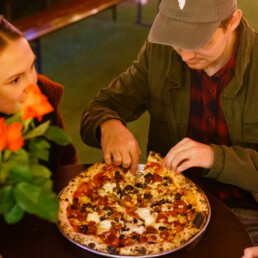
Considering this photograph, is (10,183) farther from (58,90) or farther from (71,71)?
(71,71)

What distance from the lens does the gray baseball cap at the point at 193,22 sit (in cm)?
168

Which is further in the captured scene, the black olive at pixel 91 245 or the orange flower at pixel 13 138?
the black olive at pixel 91 245

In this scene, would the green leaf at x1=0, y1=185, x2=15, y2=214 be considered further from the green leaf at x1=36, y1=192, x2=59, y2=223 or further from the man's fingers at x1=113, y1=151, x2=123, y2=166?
the man's fingers at x1=113, y1=151, x2=123, y2=166

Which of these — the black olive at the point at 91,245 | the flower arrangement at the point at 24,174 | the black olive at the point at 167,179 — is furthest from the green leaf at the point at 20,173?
the black olive at the point at 167,179

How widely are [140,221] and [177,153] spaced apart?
0.30 m

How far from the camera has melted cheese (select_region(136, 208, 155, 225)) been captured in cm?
159

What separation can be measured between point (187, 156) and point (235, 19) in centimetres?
61

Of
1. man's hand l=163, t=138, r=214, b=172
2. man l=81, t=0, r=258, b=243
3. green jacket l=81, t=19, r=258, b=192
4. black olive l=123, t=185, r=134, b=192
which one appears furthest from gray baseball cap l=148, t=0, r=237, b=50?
black olive l=123, t=185, r=134, b=192

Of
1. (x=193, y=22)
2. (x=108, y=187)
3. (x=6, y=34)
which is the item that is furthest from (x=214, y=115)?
(x=6, y=34)

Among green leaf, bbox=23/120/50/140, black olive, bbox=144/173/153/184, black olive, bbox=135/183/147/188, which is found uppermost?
green leaf, bbox=23/120/50/140

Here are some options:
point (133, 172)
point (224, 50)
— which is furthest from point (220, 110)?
point (133, 172)

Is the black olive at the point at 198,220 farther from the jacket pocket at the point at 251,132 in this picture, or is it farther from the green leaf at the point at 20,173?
the green leaf at the point at 20,173

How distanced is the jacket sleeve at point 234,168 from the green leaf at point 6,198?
988mm

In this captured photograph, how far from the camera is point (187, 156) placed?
1.67 metres
